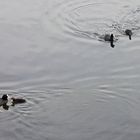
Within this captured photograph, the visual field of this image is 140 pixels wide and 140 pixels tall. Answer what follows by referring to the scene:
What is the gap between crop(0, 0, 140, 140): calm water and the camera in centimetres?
1230

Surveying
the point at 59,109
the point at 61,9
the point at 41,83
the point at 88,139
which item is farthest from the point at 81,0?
the point at 88,139

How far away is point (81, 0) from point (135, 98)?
9.12m

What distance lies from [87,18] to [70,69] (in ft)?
14.6

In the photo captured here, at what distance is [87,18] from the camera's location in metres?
19.1

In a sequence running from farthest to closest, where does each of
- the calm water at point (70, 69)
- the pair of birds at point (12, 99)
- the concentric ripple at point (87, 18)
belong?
the concentric ripple at point (87, 18) → the pair of birds at point (12, 99) → the calm water at point (70, 69)

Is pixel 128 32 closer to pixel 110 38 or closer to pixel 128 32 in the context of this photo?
A: pixel 128 32

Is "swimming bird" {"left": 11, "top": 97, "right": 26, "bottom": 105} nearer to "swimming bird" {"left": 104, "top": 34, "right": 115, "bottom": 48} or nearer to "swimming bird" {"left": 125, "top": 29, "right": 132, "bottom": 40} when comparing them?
"swimming bird" {"left": 104, "top": 34, "right": 115, "bottom": 48}

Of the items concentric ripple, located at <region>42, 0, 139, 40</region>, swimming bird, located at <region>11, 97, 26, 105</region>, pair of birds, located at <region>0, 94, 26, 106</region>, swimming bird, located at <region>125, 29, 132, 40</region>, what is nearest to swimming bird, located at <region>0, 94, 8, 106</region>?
pair of birds, located at <region>0, 94, 26, 106</region>

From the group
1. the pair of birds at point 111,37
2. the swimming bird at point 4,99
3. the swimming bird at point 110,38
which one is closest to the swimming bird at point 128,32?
the pair of birds at point 111,37

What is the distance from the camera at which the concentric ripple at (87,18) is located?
18.0 metres

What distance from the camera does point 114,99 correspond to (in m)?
13.4

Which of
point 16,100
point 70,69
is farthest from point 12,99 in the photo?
point 70,69

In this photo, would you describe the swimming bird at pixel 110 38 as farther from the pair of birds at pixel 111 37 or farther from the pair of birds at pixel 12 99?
the pair of birds at pixel 12 99

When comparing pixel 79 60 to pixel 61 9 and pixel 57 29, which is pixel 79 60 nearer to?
pixel 57 29
